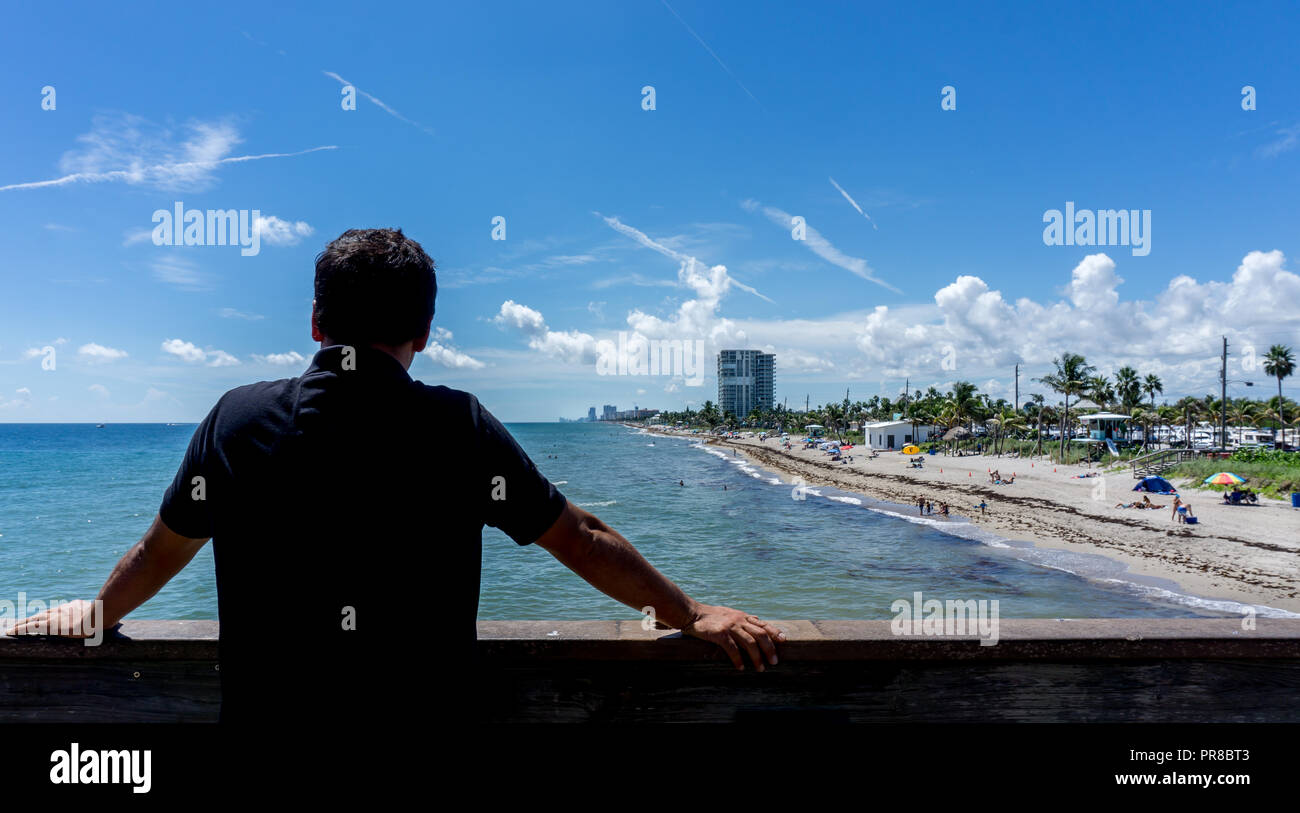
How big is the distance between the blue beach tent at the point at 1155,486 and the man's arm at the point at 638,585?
4278cm

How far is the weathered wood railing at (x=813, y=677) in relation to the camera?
1938mm

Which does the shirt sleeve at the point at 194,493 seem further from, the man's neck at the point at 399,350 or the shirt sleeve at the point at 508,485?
the shirt sleeve at the point at 508,485

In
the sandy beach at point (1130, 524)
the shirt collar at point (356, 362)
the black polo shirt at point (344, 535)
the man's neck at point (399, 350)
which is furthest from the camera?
the sandy beach at point (1130, 524)

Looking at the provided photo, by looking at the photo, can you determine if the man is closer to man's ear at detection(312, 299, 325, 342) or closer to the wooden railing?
man's ear at detection(312, 299, 325, 342)

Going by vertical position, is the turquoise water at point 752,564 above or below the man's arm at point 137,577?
below

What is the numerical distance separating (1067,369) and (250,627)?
277 feet

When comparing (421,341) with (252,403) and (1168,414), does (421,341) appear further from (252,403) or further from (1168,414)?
(1168,414)

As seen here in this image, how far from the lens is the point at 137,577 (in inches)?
68.0

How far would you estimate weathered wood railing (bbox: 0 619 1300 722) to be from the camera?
1938 millimetres

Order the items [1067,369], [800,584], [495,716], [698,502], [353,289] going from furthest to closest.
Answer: [1067,369] < [698,502] < [800,584] < [495,716] < [353,289]

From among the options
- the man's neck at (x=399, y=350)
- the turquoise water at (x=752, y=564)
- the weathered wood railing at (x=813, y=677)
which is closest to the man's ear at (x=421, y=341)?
the man's neck at (x=399, y=350)

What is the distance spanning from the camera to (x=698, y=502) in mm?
47719
